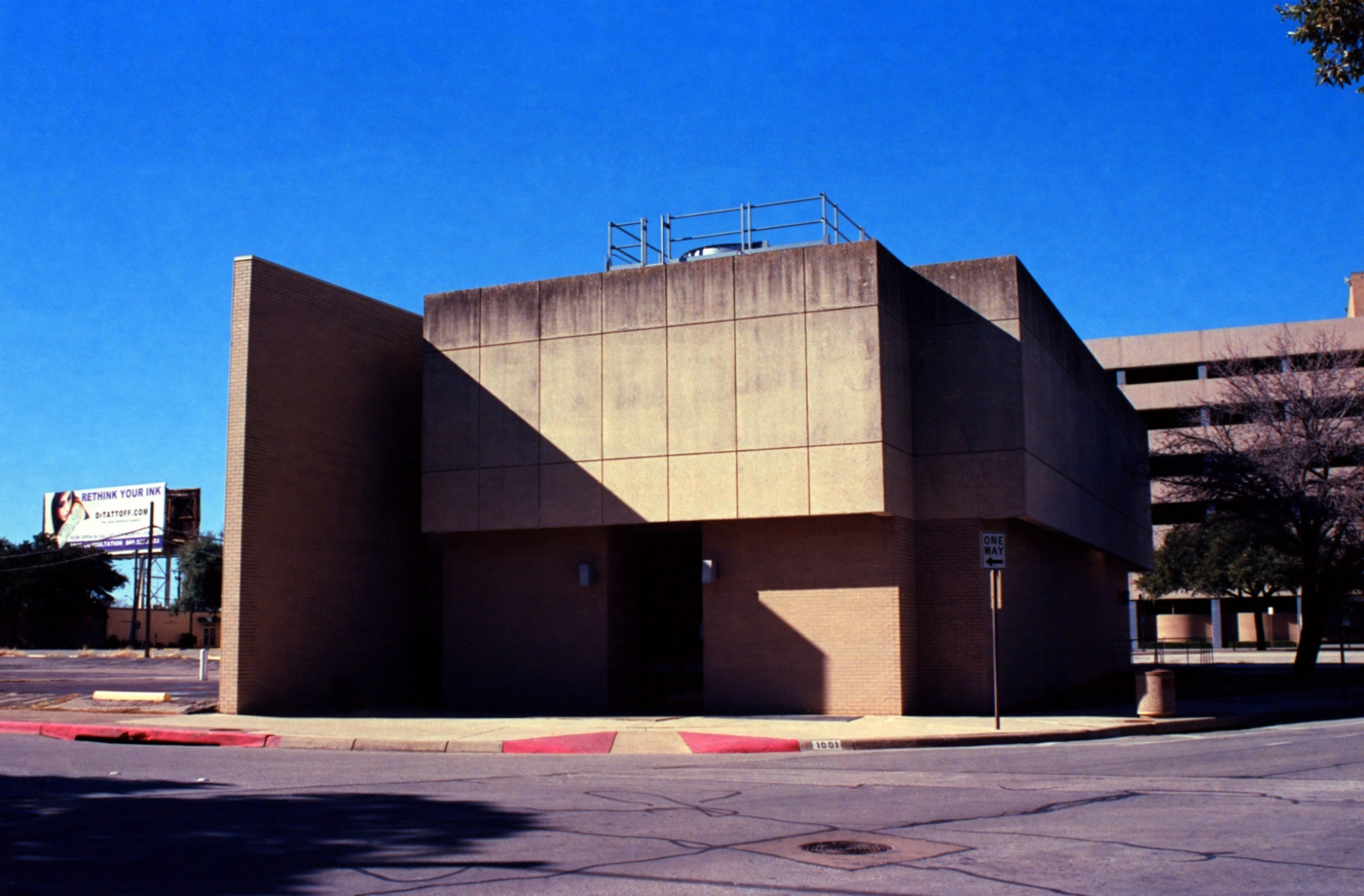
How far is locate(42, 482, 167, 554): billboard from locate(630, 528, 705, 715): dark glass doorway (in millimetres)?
62374

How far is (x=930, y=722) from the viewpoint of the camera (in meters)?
19.9

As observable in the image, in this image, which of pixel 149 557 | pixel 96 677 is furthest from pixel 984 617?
pixel 149 557

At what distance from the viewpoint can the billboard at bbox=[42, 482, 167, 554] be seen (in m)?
80.5

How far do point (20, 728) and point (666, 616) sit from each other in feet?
38.1

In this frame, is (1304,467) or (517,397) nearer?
(517,397)

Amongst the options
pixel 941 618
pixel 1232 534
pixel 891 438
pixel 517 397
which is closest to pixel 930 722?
pixel 941 618

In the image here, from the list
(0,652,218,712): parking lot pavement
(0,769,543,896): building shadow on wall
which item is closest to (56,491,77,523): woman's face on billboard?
(0,652,218,712): parking lot pavement

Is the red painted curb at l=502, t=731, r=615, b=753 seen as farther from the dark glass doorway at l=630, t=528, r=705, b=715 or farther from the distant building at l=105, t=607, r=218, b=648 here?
the distant building at l=105, t=607, r=218, b=648

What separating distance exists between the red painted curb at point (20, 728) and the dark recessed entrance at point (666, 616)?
1043 centimetres

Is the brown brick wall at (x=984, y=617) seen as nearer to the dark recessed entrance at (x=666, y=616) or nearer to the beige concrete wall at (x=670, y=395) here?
the beige concrete wall at (x=670, y=395)

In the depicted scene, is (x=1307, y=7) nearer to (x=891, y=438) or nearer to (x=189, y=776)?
(x=891, y=438)

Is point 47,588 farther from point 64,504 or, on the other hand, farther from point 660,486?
point 660,486

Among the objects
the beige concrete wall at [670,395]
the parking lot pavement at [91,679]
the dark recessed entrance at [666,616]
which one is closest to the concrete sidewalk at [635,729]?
the parking lot pavement at [91,679]

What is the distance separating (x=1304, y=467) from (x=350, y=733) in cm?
2441
